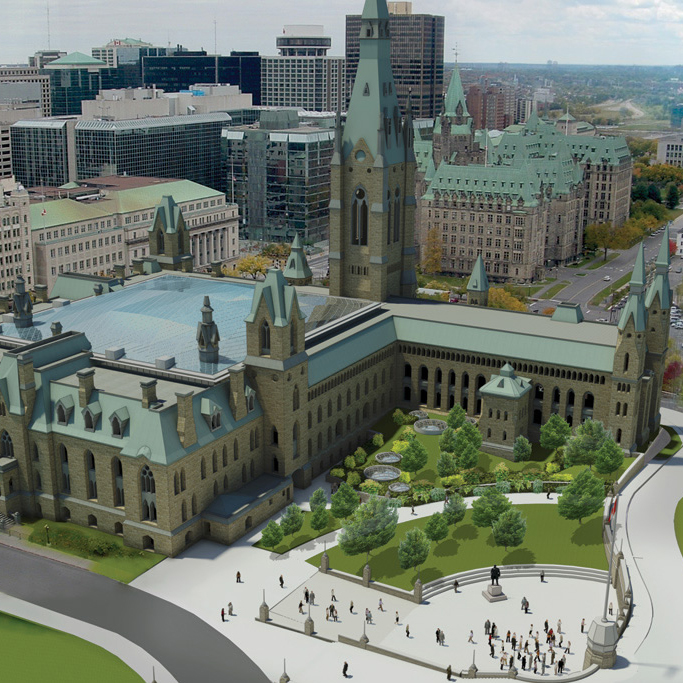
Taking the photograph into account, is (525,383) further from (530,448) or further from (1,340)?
(1,340)

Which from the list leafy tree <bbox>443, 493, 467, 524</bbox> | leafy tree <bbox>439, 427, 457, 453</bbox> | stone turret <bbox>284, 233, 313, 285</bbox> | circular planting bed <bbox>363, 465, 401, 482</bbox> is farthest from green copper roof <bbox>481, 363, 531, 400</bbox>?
stone turret <bbox>284, 233, 313, 285</bbox>

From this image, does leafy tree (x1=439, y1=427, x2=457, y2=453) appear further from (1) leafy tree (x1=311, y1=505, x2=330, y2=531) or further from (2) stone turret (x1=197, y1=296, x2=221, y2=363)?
(2) stone turret (x1=197, y1=296, x2=221, y2=363)

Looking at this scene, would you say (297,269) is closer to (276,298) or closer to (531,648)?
(276,298)

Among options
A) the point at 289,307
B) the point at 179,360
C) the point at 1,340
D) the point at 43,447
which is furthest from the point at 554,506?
the point at 1,340

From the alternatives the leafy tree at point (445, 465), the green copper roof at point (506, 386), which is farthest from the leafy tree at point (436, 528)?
the green copper roof at point (506, 386)

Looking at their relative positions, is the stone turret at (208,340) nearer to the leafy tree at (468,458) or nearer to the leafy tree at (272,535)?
the leafy tree at (272,535)

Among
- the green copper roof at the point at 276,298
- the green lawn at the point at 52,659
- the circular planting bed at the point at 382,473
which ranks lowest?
the green lawn at the point at 52,659

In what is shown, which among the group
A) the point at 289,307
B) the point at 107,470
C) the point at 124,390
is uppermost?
the point at 289,307
